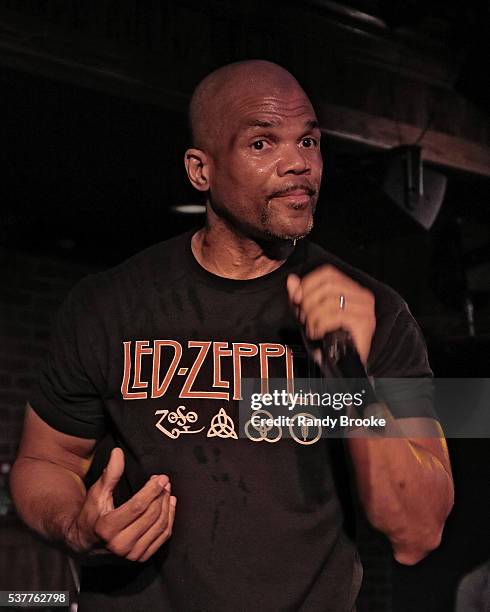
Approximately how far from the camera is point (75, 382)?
75.9 inches

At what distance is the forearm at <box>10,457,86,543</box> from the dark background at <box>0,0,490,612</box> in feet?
6.09

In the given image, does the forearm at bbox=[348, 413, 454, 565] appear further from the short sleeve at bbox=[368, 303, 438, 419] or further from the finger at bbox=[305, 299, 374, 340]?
the finger at bbox=[305, 299, 374, 340]

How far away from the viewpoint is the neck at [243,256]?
2.04 metres

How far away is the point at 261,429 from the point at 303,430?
82 millimetres

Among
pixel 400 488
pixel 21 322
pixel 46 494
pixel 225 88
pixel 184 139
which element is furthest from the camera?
pixel 21 322

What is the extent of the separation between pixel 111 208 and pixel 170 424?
10.5ft

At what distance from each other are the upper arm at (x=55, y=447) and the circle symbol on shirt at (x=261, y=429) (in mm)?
331

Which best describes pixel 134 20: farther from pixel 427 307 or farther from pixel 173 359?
pixel 427 307

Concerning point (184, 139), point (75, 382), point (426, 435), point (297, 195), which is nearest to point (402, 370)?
point (426, 435)

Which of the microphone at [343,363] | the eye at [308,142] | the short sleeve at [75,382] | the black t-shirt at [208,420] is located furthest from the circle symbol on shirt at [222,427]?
the eye at [308,142]

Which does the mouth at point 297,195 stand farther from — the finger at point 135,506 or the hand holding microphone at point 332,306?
the finger at point 135,506

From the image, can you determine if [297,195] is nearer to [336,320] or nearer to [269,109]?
[269,109]

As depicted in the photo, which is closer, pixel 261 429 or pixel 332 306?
pixel 332 306

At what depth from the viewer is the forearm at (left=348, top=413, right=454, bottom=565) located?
158 cm
